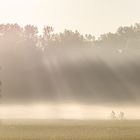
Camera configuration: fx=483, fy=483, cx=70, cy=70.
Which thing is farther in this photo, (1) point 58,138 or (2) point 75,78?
(2) point 75,78

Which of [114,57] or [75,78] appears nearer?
[75,78]

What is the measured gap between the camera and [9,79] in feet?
357

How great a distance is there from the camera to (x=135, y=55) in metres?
129

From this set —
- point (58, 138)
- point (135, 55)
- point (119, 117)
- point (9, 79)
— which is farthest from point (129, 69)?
point (58, 138)

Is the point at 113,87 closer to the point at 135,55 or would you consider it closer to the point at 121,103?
the point at 121,103

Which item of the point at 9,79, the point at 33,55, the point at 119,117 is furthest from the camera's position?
the point at 33,55

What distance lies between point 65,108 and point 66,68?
1616 centimetres

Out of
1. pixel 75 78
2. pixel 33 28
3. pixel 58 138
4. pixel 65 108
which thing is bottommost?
pixel 58 138

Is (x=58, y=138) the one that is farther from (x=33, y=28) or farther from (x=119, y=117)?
(x=33, y=28)

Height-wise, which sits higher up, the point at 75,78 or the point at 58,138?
the point at 75,78

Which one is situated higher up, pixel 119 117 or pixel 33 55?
pixel 33 55

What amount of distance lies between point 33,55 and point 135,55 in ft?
95.3

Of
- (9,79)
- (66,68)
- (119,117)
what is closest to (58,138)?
(119,117)

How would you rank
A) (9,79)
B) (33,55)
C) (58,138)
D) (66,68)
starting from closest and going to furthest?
(58,138) → (9,79) → (33,55) → (66,68)
